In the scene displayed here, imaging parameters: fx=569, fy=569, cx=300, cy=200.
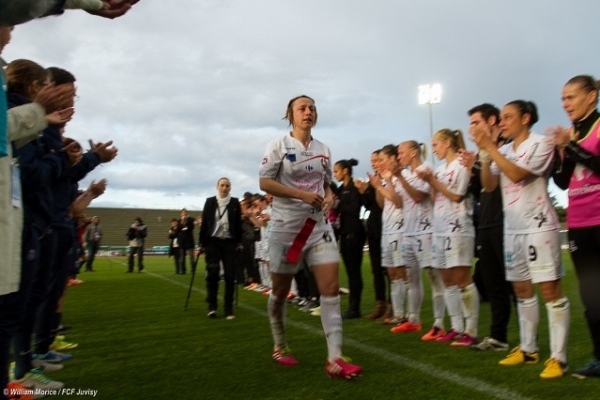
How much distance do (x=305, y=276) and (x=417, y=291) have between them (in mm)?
4044

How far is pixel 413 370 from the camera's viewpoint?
4922mm

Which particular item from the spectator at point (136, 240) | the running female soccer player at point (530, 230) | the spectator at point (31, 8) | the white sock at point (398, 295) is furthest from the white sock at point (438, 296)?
the spectator at point (136, 240)

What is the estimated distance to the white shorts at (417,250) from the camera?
6973 millimetres

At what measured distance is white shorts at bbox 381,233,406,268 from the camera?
748 cm

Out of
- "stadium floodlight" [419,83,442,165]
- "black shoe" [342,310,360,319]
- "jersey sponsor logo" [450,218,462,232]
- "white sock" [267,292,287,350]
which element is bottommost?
"black shoe" [342,310,360,319]

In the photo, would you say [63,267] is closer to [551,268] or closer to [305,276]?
[551,268]

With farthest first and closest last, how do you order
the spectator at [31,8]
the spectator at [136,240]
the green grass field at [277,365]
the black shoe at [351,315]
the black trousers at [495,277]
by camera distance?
1. the spectator at [136,240]
2. the black shoe at [351,315]
3. the black trousers at [495,277]
4. the green grass field at [277,365]
5. the spectator at [31,8]

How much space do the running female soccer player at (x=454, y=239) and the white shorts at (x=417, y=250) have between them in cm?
46

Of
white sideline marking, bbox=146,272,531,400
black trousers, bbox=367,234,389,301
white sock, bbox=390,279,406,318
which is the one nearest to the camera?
white sideline marking, bbox=146,272,531,400

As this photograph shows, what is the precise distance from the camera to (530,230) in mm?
4805

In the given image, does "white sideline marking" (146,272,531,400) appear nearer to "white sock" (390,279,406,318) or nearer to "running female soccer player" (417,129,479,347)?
"running female soccer player" (417,129,479,347)

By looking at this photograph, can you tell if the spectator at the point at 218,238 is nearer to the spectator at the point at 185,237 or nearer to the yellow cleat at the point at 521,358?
the yellow cleat at the point at 521,358

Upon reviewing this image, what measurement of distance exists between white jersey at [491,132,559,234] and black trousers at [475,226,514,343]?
0.88 meters

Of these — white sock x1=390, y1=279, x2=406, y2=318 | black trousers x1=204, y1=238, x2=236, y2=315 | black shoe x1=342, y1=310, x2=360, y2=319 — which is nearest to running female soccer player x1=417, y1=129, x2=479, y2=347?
white sock x1=390, y1=279, x2=406, y2=318
